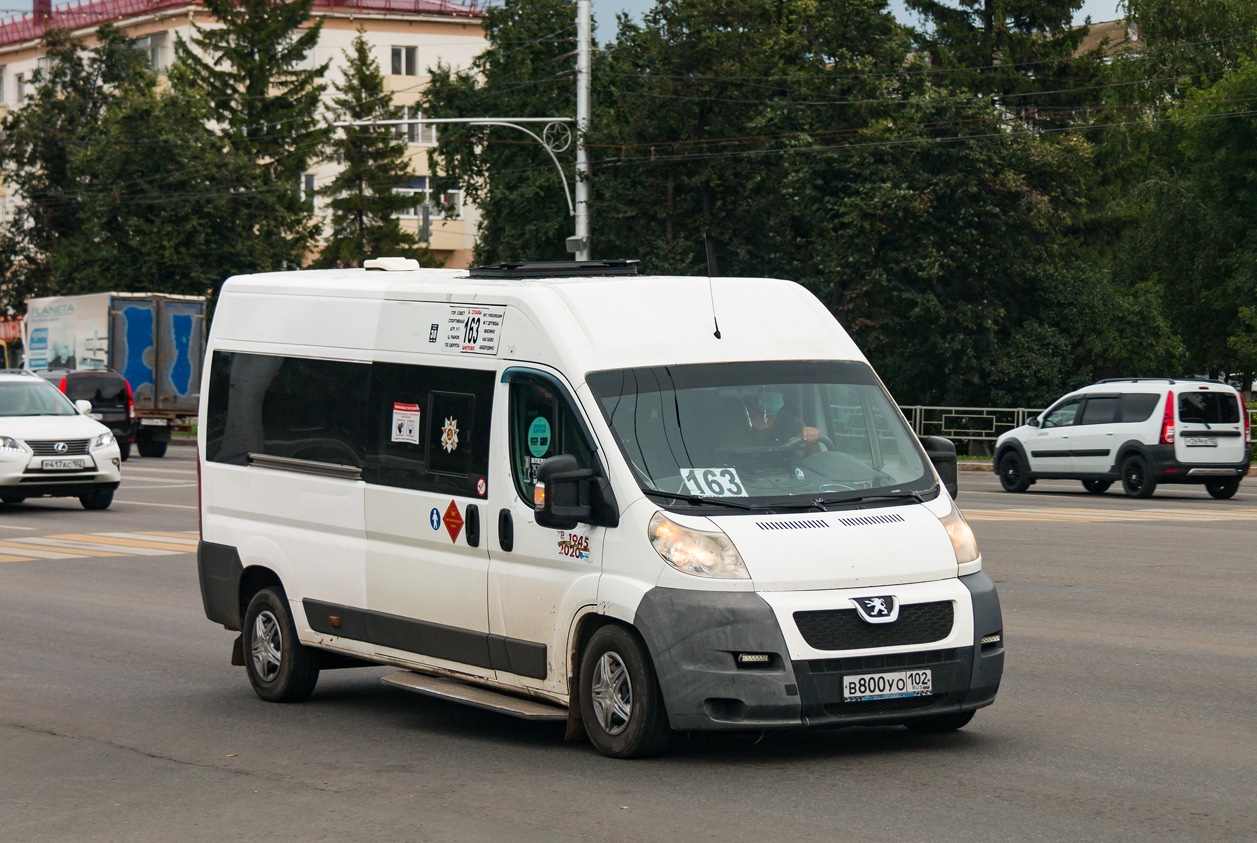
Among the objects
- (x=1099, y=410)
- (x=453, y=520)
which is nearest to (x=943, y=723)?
(x=453, y=520)

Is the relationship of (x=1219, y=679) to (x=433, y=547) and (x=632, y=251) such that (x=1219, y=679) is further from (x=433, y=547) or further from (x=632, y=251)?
(x=632, y=251)

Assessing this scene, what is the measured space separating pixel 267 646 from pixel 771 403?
Answer: 3430mm

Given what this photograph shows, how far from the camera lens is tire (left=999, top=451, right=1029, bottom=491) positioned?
29766mm

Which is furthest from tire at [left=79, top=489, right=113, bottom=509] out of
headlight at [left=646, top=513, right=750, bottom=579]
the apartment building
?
the apartment building

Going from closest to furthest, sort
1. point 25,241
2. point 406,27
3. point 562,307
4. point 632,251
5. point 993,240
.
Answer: point 562,307 → point 993,240 → point 632,251 → point 25,241 → point 406,27

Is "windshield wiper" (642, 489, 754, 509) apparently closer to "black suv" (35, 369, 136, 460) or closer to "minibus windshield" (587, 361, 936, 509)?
"minibus windshield" (587, 361, 936, 509)

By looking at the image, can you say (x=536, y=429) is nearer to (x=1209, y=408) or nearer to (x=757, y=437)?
(x=757, y=437)

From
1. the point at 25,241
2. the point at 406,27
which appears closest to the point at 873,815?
the point at 25,241

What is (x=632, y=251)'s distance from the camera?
160ft

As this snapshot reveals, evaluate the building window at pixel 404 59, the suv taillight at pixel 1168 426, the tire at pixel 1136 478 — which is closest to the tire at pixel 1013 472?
the tire at pixel 1136 478

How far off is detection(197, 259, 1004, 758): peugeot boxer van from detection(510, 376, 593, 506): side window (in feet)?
0.04

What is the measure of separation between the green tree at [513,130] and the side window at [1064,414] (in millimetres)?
23756

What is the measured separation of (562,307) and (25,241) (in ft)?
239

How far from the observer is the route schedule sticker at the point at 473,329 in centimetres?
873
